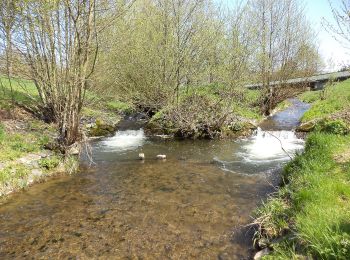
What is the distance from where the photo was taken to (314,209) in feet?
16.7

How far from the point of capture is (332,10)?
32.6 feet

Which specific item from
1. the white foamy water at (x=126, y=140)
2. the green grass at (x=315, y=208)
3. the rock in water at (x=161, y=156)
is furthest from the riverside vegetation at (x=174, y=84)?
the rock in water at (x=161, y=156)

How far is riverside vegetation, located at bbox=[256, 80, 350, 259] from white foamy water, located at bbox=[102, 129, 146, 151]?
26.4 feet

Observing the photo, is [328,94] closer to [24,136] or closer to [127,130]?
[127,130]

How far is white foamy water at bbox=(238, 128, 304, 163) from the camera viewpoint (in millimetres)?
12155

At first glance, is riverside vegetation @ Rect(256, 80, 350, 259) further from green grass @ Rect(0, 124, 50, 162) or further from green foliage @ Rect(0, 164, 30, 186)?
green grass @ Rect(0, 124, 50, 162)

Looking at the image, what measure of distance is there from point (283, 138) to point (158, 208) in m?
9.84

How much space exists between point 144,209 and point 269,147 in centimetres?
816

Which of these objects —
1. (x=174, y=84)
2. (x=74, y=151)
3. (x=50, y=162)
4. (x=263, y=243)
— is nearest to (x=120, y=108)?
(x=174, y=84)

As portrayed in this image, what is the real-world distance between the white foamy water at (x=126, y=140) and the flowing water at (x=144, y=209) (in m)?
2.00

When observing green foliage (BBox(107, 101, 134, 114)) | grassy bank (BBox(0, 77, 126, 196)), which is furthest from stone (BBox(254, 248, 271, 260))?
green foliage (BBox(107, 101, 134, 114))

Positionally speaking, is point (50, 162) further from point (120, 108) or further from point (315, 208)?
point (120, 108)

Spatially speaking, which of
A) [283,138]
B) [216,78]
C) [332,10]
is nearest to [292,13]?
[216,78]

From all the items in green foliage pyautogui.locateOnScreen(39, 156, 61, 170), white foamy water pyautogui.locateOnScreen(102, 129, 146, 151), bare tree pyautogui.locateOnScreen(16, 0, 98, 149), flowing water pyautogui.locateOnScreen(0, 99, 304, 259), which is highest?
bare tree pyautogui.locateOnScreen(16, 0, 98, 149)
